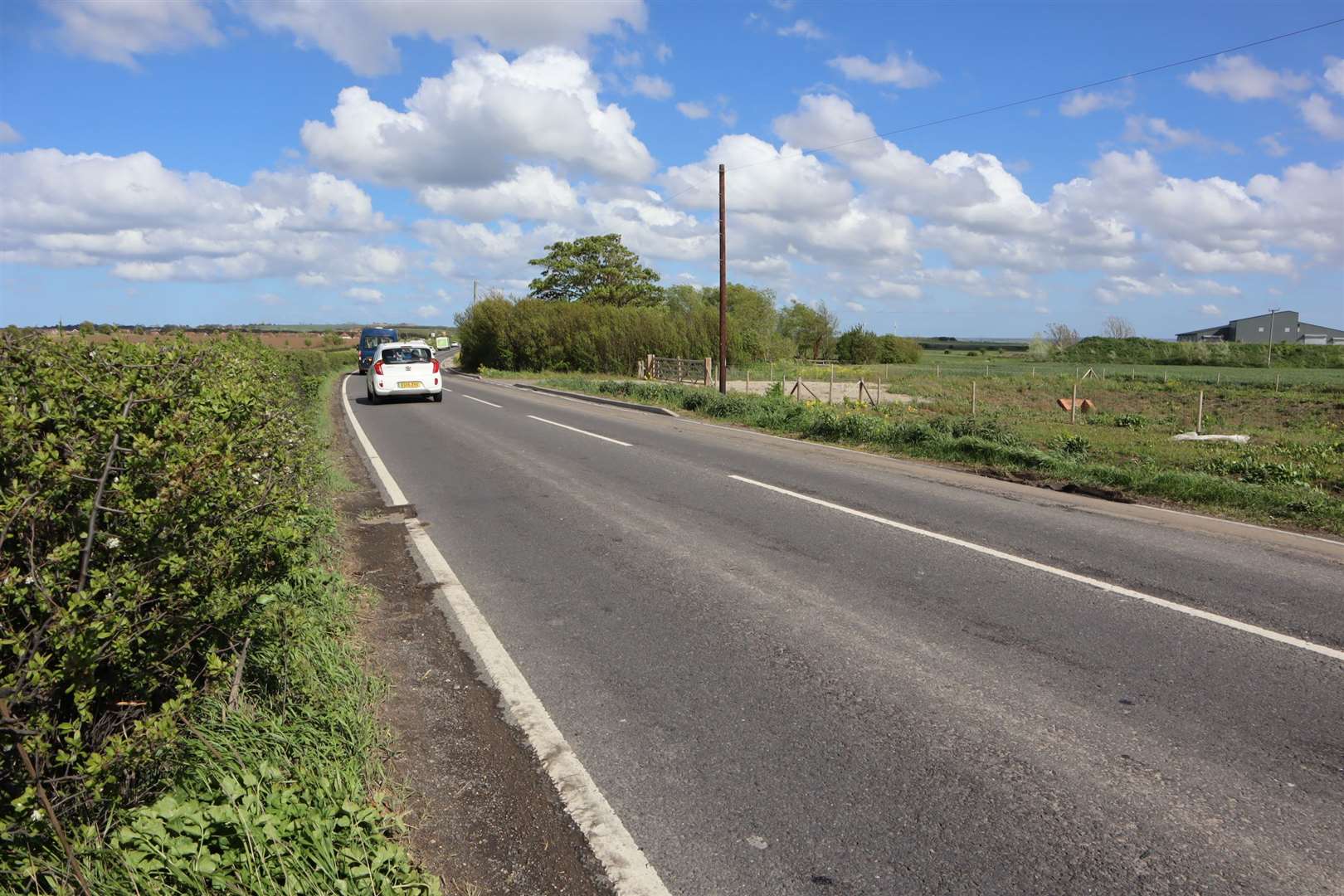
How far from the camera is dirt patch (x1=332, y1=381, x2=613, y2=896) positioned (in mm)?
2797

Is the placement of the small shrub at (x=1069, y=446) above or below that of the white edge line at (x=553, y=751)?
above

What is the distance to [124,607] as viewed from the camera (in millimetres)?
2719

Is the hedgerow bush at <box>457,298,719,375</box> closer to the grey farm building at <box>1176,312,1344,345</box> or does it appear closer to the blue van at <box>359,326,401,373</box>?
the blue van at <box>359,326,401,373</box>

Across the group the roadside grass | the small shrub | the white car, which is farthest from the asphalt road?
the white car

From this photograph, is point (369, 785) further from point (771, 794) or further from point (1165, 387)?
point (1165, 387)

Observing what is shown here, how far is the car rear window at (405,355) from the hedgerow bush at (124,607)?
20.9 metres

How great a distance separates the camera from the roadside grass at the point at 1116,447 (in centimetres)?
970

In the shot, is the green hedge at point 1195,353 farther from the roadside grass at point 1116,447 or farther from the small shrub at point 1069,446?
the small shrub at point 1069,446

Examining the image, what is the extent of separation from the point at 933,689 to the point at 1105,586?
2528 millimetres

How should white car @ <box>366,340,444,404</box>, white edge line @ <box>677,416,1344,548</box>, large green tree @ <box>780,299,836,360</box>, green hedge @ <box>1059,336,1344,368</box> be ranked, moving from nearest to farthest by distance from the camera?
white edge line @ <box>677,416,1344,548</box>, white car @ <box>366,340,444,404</box>, green hedge @ <box>1059,336,1344,368</box>, large green tree @ <box>780,299,836,360</box>

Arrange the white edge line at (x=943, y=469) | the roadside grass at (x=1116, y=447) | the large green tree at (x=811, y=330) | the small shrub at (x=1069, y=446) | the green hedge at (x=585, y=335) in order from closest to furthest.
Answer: the white edge line at (x=943, y=469) → the roadside grass at (x=1116, y=447) → the small shrub at (x=1069, y=446) → the green hedge at (x=585, y=335) → the large green tree at (x=811, y=330)

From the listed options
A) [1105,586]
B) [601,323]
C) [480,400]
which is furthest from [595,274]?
[1105,586]

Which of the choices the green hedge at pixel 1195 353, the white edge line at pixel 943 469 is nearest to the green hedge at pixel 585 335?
the white edge line at pixel 943 469

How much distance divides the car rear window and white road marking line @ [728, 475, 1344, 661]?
17.7 meters
